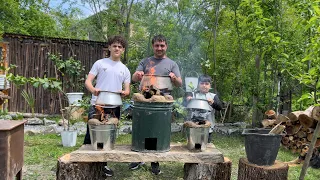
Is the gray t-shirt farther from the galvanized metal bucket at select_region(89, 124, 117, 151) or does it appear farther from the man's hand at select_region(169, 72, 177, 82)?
the galvanized metal bucket at select_region(89, 124, 117, 151)

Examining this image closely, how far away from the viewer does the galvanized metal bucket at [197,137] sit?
2979 mm

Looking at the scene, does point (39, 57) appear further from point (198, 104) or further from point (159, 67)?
point (198, 104)

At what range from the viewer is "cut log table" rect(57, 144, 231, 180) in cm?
284

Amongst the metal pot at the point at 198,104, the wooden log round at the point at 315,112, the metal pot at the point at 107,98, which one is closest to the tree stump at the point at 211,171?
the metal pot at the point at 198,104

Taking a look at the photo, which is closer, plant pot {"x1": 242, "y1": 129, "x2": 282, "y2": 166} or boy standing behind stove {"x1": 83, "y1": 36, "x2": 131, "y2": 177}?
plant pot {"x1": 242, "y1": 129, "x2": 282, "y2": 166}

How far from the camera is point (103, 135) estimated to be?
2898mm

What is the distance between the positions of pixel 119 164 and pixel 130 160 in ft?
5.36

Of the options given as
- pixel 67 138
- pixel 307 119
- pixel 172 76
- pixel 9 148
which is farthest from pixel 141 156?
pixel 307 119

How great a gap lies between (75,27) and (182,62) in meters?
5.02

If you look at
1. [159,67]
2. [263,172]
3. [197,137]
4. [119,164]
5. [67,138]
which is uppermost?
[159,67]

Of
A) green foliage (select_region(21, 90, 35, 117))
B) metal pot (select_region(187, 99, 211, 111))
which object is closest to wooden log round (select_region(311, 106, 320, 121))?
metal pot (select_region(187, 99, 211, 111))

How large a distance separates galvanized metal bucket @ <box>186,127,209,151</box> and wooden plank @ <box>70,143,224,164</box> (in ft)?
0.26

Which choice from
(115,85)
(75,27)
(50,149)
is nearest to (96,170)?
(115,85)

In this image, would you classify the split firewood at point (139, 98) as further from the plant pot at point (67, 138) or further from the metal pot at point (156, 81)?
the plant pot at point (67, 138)
